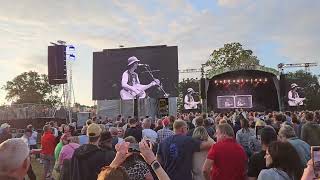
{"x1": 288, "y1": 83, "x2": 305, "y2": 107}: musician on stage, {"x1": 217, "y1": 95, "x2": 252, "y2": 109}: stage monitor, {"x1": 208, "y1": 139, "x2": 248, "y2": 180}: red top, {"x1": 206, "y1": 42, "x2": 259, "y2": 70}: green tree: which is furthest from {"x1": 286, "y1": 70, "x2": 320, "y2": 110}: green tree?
{"x1": 208, "y1": 139, "x2": 248, "y2": 180}: red top

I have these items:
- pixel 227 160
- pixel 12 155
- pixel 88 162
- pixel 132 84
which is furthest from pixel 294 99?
pixel 12 155

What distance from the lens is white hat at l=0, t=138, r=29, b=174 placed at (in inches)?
106

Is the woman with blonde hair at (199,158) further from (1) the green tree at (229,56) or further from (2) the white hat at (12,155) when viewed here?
(1) the green tree at (229,56)

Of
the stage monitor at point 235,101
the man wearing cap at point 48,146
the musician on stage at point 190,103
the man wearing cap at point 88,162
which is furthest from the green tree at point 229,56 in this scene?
the man wearing cap at point 88,162

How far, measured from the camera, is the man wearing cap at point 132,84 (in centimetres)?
2727

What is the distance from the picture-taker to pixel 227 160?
19.5 ft

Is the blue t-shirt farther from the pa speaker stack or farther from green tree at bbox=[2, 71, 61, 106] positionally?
green tree at bbox=[2, 71, 61, 106]

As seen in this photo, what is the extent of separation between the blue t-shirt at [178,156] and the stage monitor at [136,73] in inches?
811

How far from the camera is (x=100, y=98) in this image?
28.9 meters

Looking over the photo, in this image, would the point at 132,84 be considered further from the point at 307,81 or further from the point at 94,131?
the point at 307,81

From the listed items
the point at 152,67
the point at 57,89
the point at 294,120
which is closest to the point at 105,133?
the point at 294,120

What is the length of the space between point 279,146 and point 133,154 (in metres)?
1.30

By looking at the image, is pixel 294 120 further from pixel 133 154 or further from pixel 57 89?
pixel 57 89

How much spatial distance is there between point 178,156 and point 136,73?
21940 millimetres
